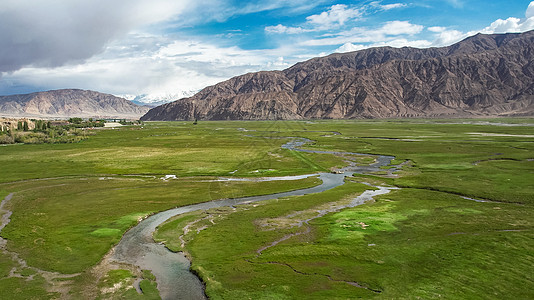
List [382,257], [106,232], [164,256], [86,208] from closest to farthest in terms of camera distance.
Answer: [382,257] → [164,256] → [106,232] → [86,208]

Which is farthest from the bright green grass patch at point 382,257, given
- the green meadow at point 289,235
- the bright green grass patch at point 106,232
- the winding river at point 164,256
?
the bright green grass patch at point 106,232

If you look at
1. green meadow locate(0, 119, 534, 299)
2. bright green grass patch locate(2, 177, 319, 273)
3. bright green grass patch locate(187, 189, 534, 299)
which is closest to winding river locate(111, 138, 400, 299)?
green meadow locate(0, 119, 534, 299)

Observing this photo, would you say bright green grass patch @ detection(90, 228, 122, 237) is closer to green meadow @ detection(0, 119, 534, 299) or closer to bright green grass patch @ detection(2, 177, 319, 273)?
bright green grass patch @ detection(2, 177, 319, 273)

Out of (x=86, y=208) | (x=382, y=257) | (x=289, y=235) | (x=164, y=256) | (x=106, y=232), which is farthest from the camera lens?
(x=86, y=208)

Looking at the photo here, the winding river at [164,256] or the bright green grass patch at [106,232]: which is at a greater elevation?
the bright green grass patch at [106,232]

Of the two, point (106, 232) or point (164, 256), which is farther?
point (106, 232)

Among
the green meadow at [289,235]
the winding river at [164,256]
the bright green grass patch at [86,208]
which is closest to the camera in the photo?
the green meadow at [289,235]

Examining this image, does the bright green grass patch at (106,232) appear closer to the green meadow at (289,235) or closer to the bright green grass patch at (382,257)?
the green meadow at (289,235)

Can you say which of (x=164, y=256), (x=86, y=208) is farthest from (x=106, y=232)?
(x=86, y=208)

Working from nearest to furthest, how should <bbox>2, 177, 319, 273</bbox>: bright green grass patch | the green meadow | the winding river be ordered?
the green meadow → the winding river → <bbox>2, 177, 319, 273</bbox>: bright green grass patch

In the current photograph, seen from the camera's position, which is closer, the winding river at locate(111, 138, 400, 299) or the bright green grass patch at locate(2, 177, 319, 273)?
the winding river at locate(111, 138, 400, 299)

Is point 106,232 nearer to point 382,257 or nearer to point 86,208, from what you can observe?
point 86,208

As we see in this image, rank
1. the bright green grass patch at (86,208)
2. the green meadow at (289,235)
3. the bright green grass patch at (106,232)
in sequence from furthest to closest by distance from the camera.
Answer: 1. the bright green grass patch at (106,232)
2. the bright green grass patch at (86,208)
3. the green meadow at (289,235)
